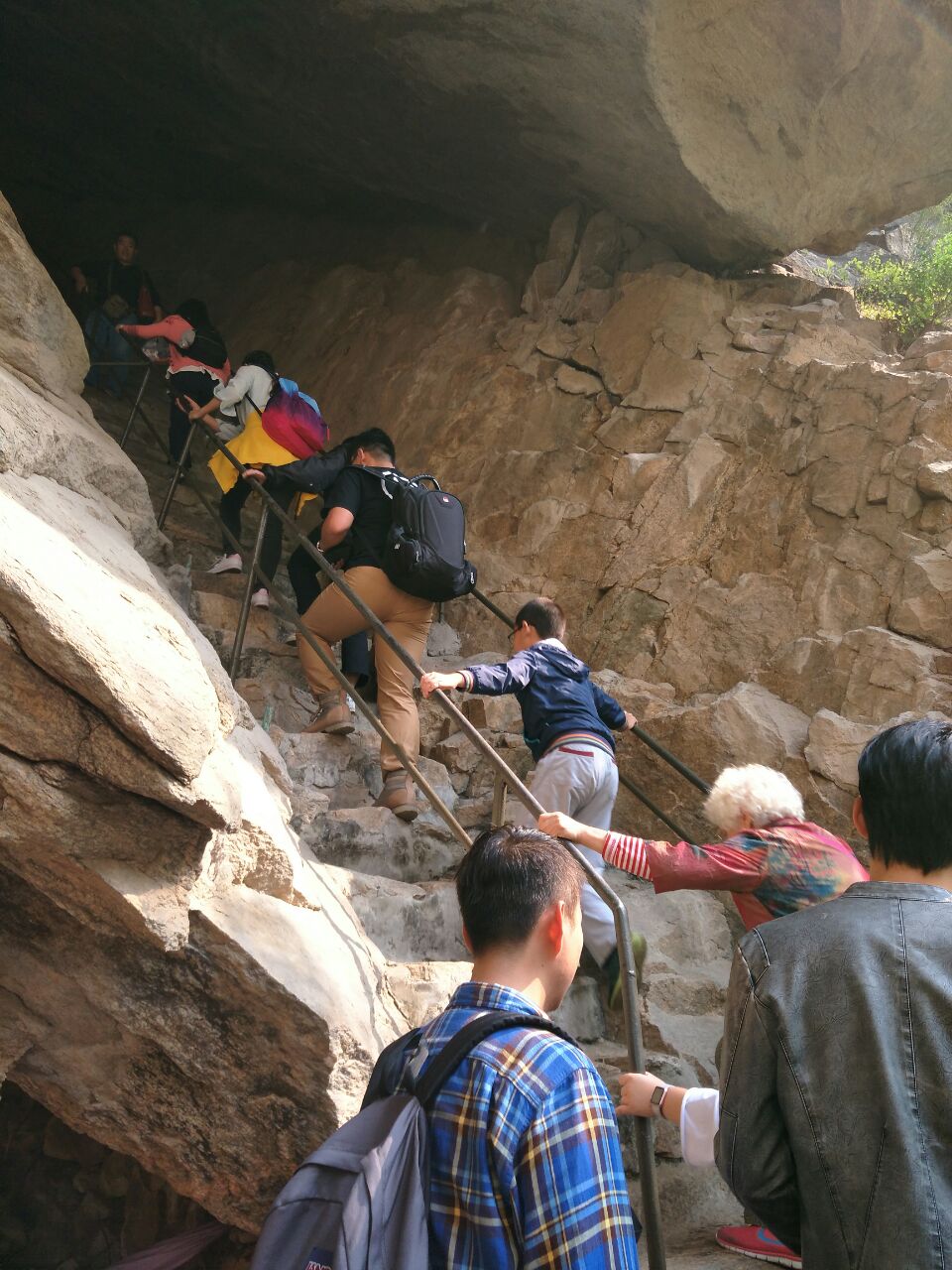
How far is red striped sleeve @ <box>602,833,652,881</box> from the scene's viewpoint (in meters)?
3.20

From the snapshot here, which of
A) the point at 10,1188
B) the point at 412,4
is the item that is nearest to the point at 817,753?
the point at 10,1188

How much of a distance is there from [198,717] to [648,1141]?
1684mm

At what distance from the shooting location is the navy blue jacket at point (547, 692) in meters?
4.50

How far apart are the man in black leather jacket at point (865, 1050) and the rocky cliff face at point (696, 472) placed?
3.50 metres

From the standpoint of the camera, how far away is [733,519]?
6980 millimetres

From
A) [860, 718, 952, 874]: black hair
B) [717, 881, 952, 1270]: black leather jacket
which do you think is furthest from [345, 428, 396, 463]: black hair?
[717, 881, 952, 1270]: black leather jacket

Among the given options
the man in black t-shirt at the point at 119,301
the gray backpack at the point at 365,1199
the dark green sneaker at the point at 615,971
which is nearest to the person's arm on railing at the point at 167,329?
the man in black t-shirt at the point at 119,301

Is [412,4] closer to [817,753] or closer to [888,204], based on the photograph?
[888,204]

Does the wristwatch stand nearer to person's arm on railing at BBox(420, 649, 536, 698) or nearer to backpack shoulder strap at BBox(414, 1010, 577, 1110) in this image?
backpack shoulder strap at BBox(414, 1010, 577, 1110)

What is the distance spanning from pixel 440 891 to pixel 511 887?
7.73ft

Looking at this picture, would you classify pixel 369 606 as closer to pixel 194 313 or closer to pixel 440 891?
pixel 440 891

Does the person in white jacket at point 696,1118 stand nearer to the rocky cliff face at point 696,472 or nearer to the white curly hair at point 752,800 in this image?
the white curly hair at point 752,800

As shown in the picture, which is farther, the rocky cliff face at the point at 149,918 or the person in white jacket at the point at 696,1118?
the rocky cliff face at the point at 149,918

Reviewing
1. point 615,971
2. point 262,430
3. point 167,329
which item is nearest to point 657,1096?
point 615,971
